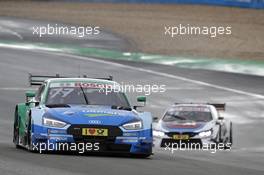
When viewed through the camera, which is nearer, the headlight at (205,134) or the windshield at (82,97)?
the windshield at (82,97)

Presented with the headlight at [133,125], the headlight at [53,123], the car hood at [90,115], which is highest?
the car hood at [90,115]

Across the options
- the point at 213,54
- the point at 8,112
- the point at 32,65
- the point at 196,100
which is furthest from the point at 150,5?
the point at 8,112

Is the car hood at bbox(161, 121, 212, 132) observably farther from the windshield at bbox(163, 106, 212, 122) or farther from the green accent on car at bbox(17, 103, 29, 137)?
the green accent on car at bbox(17, 103, 29, 137)

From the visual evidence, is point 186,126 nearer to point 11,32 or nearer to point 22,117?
point 22,117

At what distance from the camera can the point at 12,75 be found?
3117 centimetres

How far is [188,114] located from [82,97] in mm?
8404

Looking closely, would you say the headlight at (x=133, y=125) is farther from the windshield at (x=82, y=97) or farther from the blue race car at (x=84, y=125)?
the windshield at (x=82, y=97)

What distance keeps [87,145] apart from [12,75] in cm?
1769

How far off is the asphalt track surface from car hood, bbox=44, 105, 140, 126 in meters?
0.53

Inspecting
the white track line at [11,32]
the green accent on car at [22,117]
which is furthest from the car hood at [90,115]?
the white track line at [11,32]

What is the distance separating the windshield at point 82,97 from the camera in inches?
589

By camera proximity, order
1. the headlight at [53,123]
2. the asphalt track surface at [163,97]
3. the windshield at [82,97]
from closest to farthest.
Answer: the asphalt track surface at [163,97] < the headlight at [53,123] < the windshield at [82,97]

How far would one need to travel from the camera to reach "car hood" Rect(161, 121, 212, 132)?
2195cm

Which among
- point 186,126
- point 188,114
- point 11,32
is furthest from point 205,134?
point 11,32
